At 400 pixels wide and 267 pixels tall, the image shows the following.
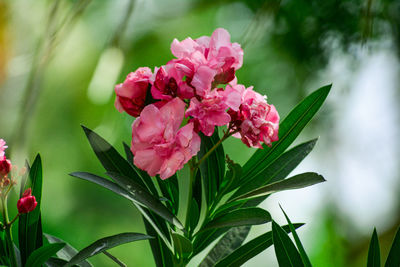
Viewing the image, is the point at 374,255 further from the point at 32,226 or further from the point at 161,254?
the point at 32,226

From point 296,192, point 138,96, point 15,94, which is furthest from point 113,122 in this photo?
point 138,96

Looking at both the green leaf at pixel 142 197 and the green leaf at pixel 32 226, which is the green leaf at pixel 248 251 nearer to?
the green leaf at pixel 142 197

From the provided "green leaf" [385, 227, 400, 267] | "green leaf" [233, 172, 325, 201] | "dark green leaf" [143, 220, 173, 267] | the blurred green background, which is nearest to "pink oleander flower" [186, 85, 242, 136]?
"green leaf" [233, 172, 325, 201]

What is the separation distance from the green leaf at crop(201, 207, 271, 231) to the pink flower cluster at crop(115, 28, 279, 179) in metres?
0.10

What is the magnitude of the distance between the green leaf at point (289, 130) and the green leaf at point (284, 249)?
0.12 m

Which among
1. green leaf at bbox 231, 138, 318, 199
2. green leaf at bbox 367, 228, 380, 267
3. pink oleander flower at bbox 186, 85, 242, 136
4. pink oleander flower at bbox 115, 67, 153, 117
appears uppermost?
pink oleander flower at bbox 115, 67, 153, 117

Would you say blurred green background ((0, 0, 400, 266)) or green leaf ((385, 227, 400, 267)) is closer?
green leaf ((385, 227, 400, 267))

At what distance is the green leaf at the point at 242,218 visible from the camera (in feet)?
2.11

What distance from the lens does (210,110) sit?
0.65m

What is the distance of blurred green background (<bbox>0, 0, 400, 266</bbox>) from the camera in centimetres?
274

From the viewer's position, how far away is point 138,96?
2.27ft

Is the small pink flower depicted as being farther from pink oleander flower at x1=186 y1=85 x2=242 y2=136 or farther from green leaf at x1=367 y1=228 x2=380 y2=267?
green leaf at x1=367 y1=228 x2=380 y2=267

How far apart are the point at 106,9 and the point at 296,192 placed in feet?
6.26

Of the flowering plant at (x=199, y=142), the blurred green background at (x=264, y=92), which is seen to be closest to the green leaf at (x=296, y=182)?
the flowering plant at (x=199, y=142)
